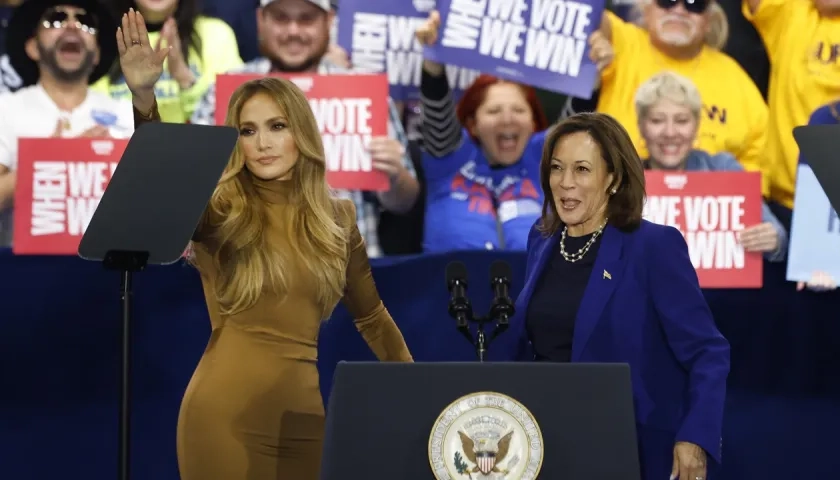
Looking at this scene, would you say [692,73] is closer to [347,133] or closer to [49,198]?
[347,133]

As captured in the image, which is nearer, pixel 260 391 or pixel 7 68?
pixel 260 391

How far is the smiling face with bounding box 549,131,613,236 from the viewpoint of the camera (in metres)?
2.79

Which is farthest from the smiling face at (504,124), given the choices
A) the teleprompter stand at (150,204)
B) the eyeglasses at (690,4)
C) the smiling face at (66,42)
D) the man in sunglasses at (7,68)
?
the teleprompter stand at (150,204)

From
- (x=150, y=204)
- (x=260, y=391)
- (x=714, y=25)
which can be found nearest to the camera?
(x=150, y=204)

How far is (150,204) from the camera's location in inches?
89.4

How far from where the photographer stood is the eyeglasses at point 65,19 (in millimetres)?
4801

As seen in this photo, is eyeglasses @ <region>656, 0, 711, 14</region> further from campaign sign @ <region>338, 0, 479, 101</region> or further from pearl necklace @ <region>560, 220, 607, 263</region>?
pearl necklace @ <region>560, 220, 607, 263</region>

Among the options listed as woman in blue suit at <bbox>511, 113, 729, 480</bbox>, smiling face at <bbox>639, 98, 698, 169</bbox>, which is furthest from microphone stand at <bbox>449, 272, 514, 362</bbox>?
smiling face at <bbox>639, 98, 698, 169</bbox>

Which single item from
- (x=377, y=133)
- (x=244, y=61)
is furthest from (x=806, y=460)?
(x=244, y=61)

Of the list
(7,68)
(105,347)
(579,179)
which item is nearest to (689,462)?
(579,179)

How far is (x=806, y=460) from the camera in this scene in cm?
454

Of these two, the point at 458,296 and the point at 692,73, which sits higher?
the point at 692,73

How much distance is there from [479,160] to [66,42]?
1.68m

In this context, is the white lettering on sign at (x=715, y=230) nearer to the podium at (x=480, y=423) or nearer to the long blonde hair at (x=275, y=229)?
the long blonde hair at (x=275, y=229)
